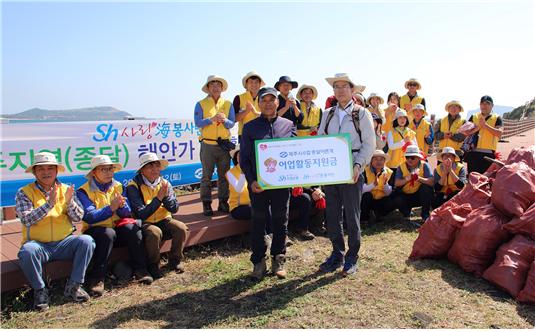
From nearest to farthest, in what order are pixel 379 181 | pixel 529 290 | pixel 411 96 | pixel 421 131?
pixel 529 290 < pixel 379 181 < pixel 421 131 < pixel 411 96

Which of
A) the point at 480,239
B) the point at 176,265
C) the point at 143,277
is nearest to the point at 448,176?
the point at 480,239

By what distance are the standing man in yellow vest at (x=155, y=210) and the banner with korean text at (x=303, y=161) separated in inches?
50.0

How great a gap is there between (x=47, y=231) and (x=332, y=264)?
2.93 metres

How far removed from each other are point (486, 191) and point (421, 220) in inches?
68.5

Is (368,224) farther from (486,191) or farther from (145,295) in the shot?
(145,295)

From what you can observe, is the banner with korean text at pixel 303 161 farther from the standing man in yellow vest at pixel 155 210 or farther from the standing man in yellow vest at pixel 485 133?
the standing man in yellow vest at pixel 485 133

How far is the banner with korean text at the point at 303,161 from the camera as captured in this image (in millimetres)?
3994

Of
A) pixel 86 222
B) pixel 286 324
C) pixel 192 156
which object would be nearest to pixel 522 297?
pixel 286 324

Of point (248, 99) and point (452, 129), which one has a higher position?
point (248, 99)

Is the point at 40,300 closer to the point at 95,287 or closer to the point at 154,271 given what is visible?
the point at 95,287

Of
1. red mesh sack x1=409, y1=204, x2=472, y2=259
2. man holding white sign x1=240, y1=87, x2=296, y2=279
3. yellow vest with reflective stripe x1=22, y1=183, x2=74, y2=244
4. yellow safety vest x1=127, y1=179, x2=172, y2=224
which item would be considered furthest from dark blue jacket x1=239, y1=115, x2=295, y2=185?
red mesh sack x1=409, y1=204, x2=472, y2=259

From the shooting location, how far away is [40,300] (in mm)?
3891

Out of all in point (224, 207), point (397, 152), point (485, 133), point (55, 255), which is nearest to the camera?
point (55, 255)

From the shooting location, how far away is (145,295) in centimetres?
420
